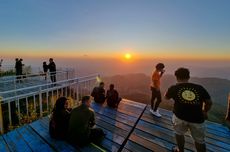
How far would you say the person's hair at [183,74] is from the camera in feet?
9.90

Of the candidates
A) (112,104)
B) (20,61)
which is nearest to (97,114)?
(112,104)

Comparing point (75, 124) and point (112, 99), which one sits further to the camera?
point (112, 99)

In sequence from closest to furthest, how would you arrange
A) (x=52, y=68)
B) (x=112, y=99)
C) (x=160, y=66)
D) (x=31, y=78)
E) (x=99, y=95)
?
(x=160, y=66)
(x=112, y=99)
(x=99, y=95)
(x=52, y=68)
(x=31, y=78)

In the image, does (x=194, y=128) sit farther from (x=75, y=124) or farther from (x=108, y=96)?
(x=108, y=96)

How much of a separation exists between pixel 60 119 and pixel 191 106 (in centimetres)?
286

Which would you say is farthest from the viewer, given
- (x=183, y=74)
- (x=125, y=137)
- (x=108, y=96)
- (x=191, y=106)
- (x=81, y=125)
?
(x=108, y=96)

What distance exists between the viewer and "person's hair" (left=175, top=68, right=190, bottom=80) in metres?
3.02

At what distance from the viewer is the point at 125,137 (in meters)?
4.03

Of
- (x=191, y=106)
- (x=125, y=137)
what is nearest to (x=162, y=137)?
(x=125, y=137)

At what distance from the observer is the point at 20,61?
501 inches

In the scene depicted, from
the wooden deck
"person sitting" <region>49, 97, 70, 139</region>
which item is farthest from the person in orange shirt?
"person sitting" <region>49, 97, 70, 139</region>

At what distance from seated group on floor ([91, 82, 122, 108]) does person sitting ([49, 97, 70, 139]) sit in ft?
8.60

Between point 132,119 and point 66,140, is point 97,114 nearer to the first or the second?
point 132,119

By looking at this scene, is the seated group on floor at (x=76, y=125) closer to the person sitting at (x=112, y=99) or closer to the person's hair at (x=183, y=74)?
the person's hair at (x=183, y=74)
